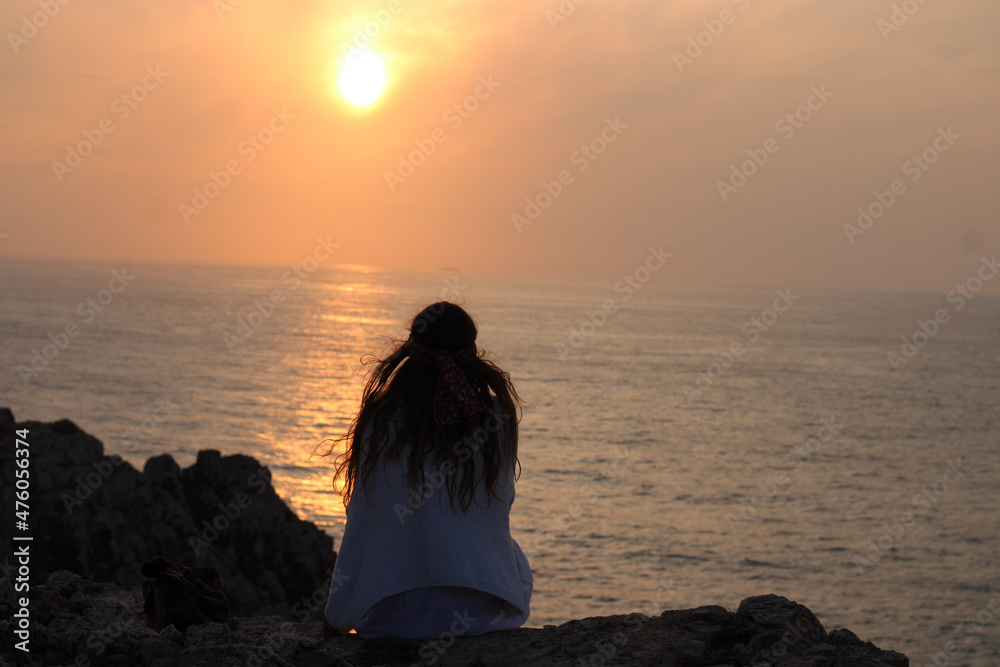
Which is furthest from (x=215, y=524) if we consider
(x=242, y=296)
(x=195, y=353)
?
(x=242, y=296)

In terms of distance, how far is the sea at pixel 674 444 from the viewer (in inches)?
1048

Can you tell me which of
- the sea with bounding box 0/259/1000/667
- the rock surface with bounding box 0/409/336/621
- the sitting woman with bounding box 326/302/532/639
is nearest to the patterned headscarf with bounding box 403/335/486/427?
the sitting woman with bounding box 326/302/532/639

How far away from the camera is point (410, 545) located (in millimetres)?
4066

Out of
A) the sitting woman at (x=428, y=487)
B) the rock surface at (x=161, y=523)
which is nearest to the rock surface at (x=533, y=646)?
the sitting woman at (x=428, y=487)

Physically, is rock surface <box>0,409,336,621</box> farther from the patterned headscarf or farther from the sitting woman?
the patterned headscarf

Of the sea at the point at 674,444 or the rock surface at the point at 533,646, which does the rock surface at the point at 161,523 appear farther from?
the rock surface at the point at 533,646

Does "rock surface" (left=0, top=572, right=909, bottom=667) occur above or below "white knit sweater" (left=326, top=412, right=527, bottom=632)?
below

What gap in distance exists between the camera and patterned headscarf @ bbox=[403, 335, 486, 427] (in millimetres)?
3951

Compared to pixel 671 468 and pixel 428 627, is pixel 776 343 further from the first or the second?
pixel 428 627

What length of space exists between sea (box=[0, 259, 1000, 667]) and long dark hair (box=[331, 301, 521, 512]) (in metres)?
0.28

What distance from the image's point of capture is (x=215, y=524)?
587 inches

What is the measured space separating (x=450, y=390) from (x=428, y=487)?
1.70 ft

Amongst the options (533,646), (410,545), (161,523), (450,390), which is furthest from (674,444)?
(450,390)

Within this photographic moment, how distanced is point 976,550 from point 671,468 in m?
13.9
